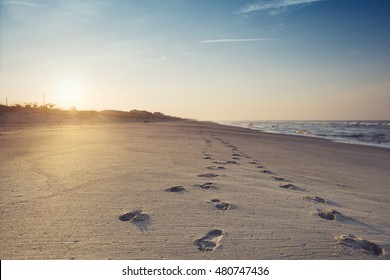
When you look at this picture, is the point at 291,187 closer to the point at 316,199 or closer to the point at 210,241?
the point at 316,199

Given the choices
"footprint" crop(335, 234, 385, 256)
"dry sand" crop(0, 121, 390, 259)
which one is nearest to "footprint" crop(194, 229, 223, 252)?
"dry sand" crop(0, 121, 390, 259)

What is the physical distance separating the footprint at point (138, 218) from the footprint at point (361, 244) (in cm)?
170

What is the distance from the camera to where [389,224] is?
3.16 m

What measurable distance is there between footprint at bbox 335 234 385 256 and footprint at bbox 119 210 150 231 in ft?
5.57

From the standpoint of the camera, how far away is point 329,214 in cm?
320

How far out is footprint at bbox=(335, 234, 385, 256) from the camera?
2.42 meters

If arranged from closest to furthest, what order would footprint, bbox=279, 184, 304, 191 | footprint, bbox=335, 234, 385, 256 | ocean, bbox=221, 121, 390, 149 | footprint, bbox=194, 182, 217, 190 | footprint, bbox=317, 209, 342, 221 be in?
footprint, bbox=335, 234, 385, 256
footprint, bbox=317, 209, 342, 221
footprint, bbox=194, 182, 217, 190
footprint, bbox=279, 184, 304, 191
ocean, bbox=221, 121, 390, 149

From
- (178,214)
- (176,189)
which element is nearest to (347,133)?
(176,189)

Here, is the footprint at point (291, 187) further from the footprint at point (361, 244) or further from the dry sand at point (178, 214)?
the footprint at point (361, 244)

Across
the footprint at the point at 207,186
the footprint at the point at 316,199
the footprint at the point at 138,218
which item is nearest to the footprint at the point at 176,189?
the footprint at the point at 207,186

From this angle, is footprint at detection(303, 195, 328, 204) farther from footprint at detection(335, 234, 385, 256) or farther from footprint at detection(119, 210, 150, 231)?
footprint at detection(119, 210, 150, 231)

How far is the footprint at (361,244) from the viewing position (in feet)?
7.93
